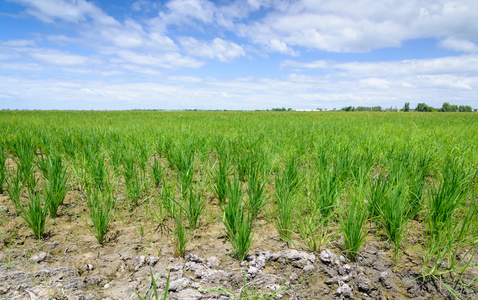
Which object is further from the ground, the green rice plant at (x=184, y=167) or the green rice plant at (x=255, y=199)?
the green rice plant at (x=184, y=167)

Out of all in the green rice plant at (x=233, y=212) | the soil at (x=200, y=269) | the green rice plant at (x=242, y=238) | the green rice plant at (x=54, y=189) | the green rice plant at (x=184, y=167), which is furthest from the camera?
the green rice plant at (x=184, y=167)

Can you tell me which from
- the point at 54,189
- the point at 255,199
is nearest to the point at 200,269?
the point at 255,199

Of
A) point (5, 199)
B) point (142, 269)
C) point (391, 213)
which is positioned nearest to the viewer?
point (142, 269)

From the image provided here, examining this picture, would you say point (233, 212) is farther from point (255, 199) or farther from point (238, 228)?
point (255, 199)

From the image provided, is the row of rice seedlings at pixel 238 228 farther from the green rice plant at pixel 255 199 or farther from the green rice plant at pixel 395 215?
the green rice plant at pixel 395 215

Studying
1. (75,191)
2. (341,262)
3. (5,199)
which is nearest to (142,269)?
(341,262)

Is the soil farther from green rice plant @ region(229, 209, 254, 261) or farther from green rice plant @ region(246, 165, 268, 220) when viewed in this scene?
green rice plant @ region(246, 165, 268, 220)

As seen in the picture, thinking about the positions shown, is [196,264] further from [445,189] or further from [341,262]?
[445,189]

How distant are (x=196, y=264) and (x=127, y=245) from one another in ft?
2.24

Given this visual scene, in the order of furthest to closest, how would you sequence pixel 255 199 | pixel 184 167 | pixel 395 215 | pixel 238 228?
pixel 184 167
pixel 255 199
pixel 395 215
pixel 238 228

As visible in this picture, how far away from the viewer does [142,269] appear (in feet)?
5.70

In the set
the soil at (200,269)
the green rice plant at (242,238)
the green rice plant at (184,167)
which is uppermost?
the green rice plant at (184,167)

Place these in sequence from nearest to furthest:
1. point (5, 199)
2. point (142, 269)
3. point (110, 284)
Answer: point (110, 284), point (142, 269), point (5, 199)

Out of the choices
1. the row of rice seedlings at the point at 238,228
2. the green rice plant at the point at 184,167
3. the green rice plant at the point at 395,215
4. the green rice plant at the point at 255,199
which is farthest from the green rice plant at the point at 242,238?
the green rice plant at the point at 395,215
